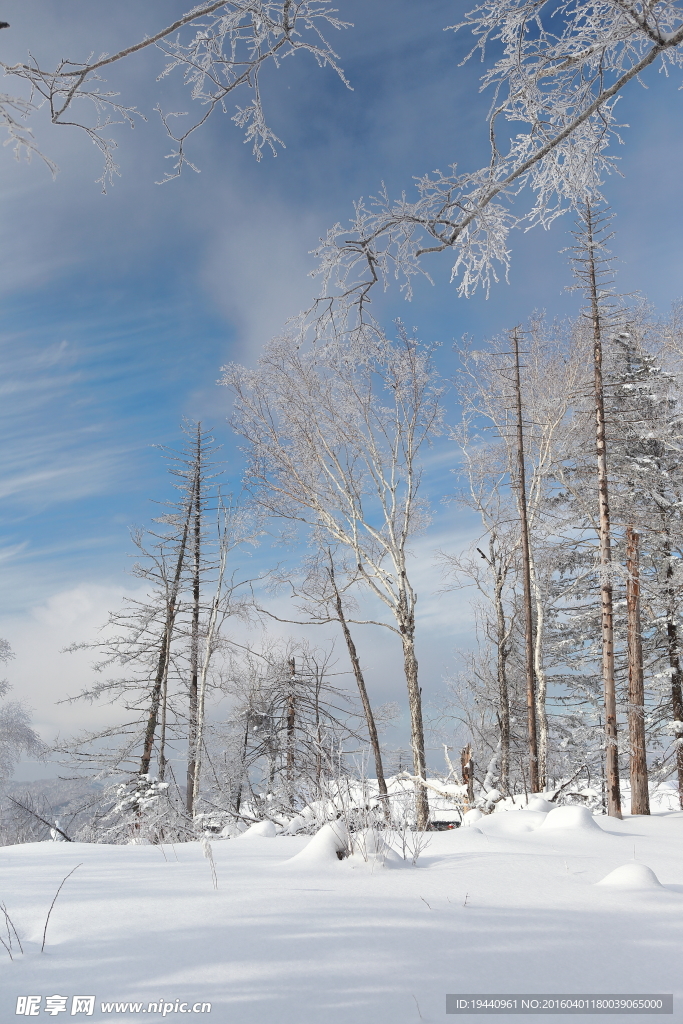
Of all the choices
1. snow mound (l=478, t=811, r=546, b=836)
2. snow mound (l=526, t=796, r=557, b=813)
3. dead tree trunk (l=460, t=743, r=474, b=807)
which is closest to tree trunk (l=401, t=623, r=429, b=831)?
dead tree trunk (l=460, t=743, r=474, b=807)

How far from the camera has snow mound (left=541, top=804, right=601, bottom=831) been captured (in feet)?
16.9

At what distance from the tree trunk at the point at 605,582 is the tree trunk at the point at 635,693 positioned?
1.28 m

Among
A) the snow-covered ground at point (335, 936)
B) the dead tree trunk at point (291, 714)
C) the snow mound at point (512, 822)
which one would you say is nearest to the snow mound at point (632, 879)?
the snow-covered ground at point (335, 936)

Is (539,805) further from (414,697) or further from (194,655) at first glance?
(194,655)

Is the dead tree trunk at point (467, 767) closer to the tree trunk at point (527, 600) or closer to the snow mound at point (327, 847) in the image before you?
the tree trunk at point (527, 600)

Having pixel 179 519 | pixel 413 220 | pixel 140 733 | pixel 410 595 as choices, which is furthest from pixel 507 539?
pixel 413 220

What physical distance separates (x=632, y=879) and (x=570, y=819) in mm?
2817

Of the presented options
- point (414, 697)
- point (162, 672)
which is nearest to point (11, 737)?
point (162, 672)

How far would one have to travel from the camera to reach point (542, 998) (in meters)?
1.59

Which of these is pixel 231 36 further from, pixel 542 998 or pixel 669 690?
pixel 669 690

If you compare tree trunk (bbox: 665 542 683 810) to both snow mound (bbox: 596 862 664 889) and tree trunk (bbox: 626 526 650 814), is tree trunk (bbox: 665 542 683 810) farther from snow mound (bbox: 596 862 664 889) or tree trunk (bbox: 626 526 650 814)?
snow mound (bbox: 596 862 664 889)

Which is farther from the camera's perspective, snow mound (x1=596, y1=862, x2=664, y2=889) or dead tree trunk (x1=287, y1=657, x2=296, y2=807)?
dead tree trunk (x1=287, y1=657, x2=296, y2=807)

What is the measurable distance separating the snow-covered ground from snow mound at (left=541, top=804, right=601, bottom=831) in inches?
83.6

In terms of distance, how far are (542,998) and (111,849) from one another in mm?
3685
